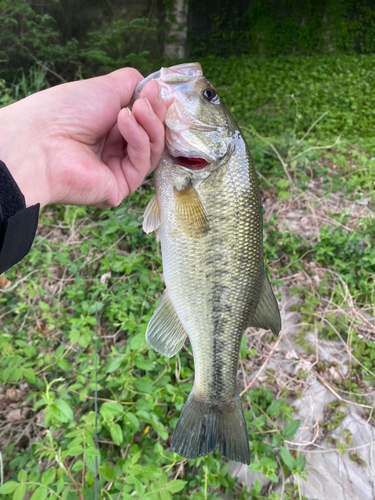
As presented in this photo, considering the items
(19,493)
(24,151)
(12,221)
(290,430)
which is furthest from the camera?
(290,430)

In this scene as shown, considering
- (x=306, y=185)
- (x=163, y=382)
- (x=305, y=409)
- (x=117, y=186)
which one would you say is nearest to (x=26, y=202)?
(x=117, y=186)

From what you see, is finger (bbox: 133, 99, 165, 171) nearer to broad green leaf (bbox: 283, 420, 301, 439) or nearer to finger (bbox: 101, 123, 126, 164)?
finger (bbox: 101, 123, 126, 164)

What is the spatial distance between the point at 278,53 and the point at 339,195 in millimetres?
3309

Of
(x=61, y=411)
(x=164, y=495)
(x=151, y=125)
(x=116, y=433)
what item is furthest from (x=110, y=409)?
(x=151, y=125)

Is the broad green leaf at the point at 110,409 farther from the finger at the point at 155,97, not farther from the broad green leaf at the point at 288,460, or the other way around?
the finger at the point at 155,97

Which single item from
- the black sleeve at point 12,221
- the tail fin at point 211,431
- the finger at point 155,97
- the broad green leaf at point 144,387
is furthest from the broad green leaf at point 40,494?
the finger at point 155,97

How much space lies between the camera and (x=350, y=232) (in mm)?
3449

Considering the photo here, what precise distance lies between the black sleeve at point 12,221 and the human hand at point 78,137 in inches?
5.9

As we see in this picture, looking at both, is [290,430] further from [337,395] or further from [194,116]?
[194,116]

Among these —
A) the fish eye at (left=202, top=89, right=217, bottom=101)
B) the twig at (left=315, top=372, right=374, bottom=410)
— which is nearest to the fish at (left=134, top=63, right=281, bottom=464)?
the fish eye at (left=202, top=89, right=217, bottom=101)

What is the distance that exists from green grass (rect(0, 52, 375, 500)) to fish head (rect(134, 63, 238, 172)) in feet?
3.83

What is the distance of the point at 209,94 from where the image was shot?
1.39 m

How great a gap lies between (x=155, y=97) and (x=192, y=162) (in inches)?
12.5

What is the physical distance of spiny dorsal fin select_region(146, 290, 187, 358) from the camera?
1528 millimetres
